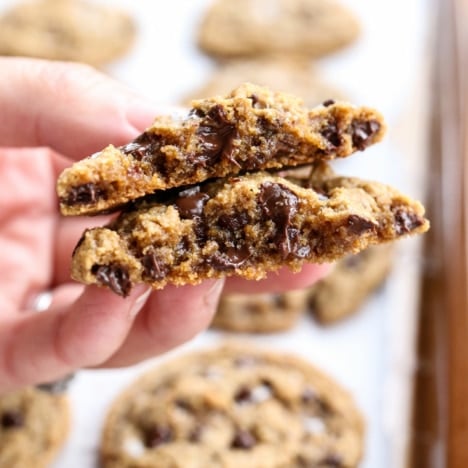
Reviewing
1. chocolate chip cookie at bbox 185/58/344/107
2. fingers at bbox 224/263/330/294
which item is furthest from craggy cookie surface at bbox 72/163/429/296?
chocolate chip cookie at bbox 185/58/344/107

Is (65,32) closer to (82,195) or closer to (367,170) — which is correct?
(367,170)

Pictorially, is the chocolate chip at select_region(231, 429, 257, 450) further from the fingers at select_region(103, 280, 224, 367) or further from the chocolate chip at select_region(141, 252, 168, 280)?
the chocolate chip at select_region(141, 252, 168, 280)

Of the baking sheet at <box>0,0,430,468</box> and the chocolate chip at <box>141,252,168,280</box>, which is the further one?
the baking sheet at <box>0,0,430,468</box>

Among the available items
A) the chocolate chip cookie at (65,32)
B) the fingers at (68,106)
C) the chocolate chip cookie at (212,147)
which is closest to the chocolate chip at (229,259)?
the chocolate chip cookie at (212,147)

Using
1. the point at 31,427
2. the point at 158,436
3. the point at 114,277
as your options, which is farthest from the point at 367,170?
the point at 114,277

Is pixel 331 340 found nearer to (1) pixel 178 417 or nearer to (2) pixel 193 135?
(1) pixel 178 417

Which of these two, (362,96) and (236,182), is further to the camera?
(362,96)

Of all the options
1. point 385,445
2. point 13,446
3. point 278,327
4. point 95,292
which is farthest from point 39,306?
point 385,445
